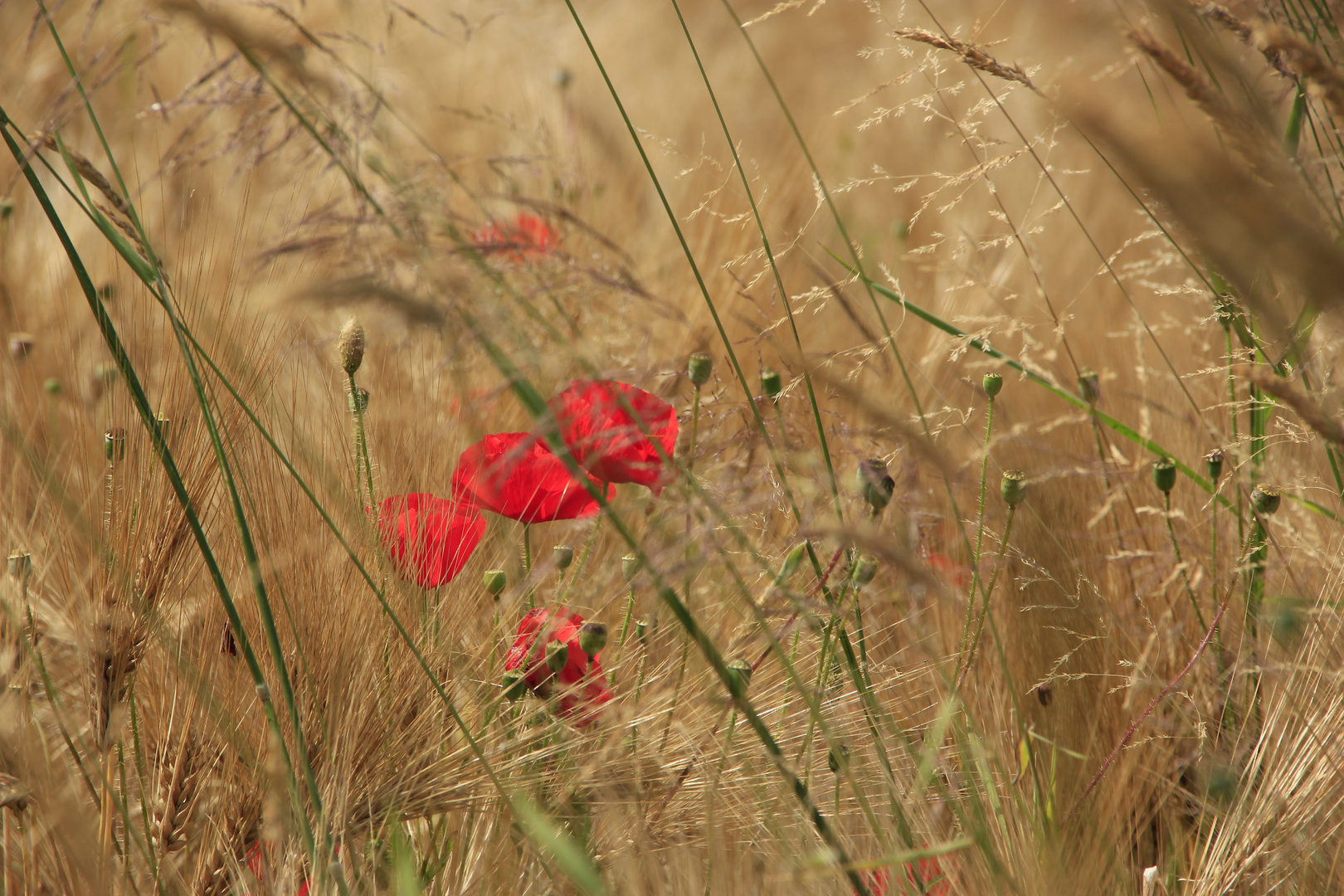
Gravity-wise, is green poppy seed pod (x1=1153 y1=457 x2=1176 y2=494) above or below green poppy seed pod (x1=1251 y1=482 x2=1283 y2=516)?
above

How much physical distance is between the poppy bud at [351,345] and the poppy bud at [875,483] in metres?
0.26

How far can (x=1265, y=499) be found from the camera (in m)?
0.54

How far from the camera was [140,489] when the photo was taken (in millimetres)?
532

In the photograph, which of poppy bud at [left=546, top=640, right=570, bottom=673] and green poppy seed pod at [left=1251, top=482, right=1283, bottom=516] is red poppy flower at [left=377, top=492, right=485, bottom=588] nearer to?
poppy bud at [left=546, top=640, right=570, bottom=673]

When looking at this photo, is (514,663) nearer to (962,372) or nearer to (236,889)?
(236,889)

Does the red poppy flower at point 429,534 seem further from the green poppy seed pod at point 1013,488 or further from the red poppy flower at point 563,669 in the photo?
the green poppy seed pod at point 1013,488

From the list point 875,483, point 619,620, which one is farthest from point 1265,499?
point 619,620

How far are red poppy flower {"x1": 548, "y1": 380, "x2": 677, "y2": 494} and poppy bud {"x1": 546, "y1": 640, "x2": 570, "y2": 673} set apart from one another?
3.6 inches

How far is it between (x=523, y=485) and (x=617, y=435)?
4.5 inches

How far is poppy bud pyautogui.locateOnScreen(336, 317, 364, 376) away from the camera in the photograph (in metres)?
0.51

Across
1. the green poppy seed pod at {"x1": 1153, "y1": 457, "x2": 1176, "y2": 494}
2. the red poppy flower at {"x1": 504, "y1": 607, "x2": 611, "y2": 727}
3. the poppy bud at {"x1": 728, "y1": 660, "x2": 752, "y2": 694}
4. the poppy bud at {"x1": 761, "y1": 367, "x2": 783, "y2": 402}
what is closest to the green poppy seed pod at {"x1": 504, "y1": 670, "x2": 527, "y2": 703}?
the red poppy flower at {"x1": 504, "y1": 607, "x2": 611, "y2": 727}

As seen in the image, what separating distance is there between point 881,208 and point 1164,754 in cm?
135

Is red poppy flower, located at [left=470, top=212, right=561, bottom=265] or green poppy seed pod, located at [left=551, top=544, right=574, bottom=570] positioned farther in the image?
green poppy seed pod, located at [left=551, top=544, right=574, bottom=570]

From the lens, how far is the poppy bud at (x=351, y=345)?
505 millimetres
